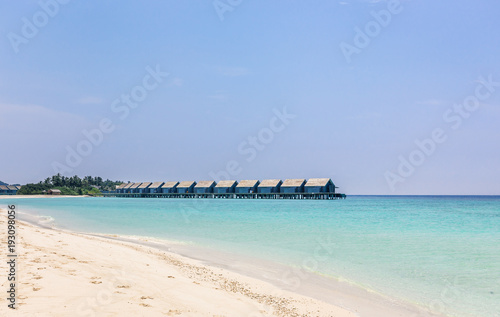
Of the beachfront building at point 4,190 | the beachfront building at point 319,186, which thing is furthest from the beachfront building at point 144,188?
the beachfront building at point 319,186

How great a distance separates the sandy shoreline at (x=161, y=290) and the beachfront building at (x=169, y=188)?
10095 cm

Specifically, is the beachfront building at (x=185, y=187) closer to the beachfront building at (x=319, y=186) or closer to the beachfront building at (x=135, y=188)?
the beachfront building at (x=135, y=188)

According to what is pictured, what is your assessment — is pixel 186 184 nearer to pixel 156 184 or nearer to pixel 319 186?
pixel 156 184

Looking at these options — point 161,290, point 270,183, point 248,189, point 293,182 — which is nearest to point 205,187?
point 248,189

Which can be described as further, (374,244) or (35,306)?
(374,244)

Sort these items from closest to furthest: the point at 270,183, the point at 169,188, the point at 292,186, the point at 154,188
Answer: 1. the point at 292,186
2. the point at 270,183
3. the point at 169,188
4. the point at 154,188

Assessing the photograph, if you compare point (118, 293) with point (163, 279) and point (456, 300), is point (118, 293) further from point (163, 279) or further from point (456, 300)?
point (456, 300)

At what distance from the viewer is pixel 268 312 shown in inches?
219

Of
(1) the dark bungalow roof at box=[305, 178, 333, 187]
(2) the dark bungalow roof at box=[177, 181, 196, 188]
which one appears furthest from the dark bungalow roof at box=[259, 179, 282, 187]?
(2) the dark bungalow roof at box=[177, 181, 196, 188]

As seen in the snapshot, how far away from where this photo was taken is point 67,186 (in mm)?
139500

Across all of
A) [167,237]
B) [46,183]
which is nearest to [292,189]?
[167,237]

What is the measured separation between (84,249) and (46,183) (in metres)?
145

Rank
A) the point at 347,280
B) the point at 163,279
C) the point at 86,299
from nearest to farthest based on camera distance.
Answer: the point at 86,299 → the point at 163,279 → the point at 347,280

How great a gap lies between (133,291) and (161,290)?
1.67 feet
